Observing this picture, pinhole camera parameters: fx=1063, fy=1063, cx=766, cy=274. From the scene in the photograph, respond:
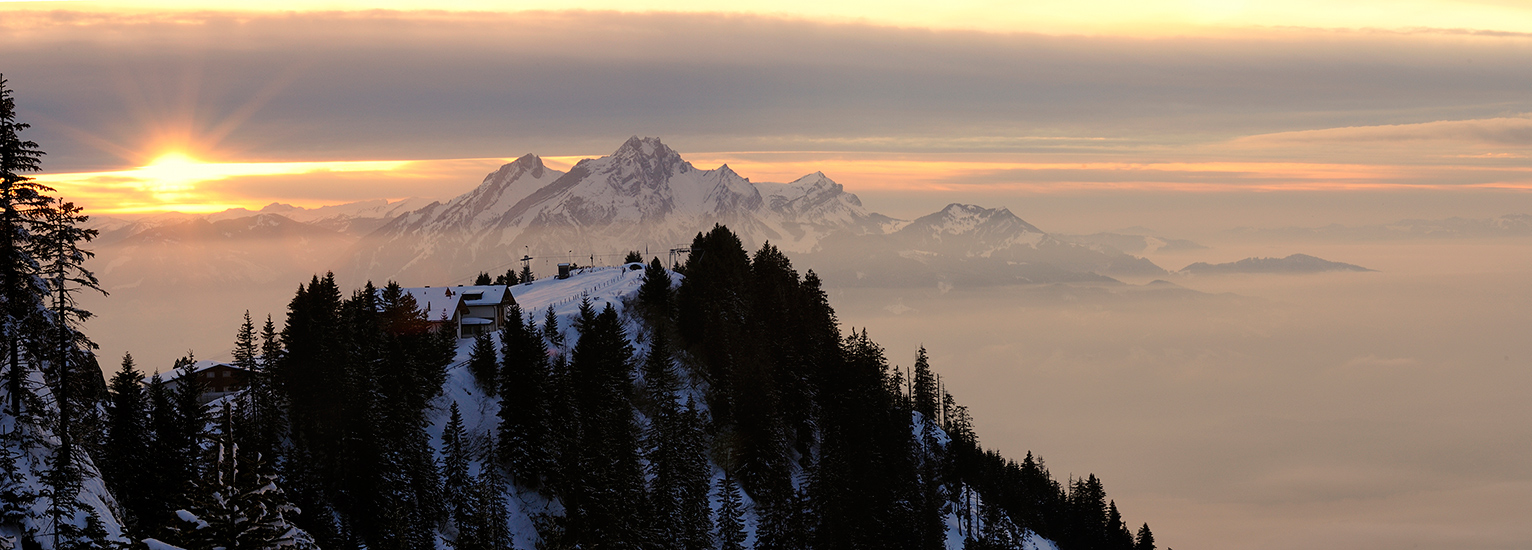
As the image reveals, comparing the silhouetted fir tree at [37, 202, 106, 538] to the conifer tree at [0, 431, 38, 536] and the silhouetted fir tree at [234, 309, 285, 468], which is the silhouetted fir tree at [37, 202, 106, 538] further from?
the silhouetted fir tree at [234, 309, 285, 468]

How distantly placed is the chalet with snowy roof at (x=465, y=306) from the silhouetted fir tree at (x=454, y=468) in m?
34.7

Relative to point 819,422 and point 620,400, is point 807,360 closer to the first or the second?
point 819,422

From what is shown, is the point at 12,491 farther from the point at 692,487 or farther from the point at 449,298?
the point at 449,298

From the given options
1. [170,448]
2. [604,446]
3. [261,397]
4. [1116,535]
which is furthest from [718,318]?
[1116,535]

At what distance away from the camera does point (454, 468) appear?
258ft

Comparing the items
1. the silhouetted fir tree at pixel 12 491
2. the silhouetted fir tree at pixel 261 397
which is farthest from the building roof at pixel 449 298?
the silhouetted fir tree at pixel 12 491

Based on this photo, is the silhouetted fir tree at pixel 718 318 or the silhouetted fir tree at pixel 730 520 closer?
the silhouetted fir tree at pixel 730 520

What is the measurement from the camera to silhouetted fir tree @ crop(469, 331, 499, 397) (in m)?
93.2

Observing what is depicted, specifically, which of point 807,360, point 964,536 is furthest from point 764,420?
point 964,536

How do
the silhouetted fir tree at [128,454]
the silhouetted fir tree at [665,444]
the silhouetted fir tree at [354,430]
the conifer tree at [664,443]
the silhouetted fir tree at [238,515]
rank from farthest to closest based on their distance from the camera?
the conifer tree at [664,443]
the silhouetted fir tree at [665,444]
the silhouetted fir tree at [354,430]
the silhouetted fir tree at [128,454]
the silhouetted fir tree at [238,515]

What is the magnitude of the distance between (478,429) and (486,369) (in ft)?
24.3

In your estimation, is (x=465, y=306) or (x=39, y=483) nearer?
(x=39, y=483)

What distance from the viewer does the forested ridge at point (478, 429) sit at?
39312 millimetres

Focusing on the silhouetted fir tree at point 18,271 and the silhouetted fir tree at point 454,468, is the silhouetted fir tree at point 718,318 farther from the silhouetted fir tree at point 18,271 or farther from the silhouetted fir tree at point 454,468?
the silhouetted fir tree at point 18,271
